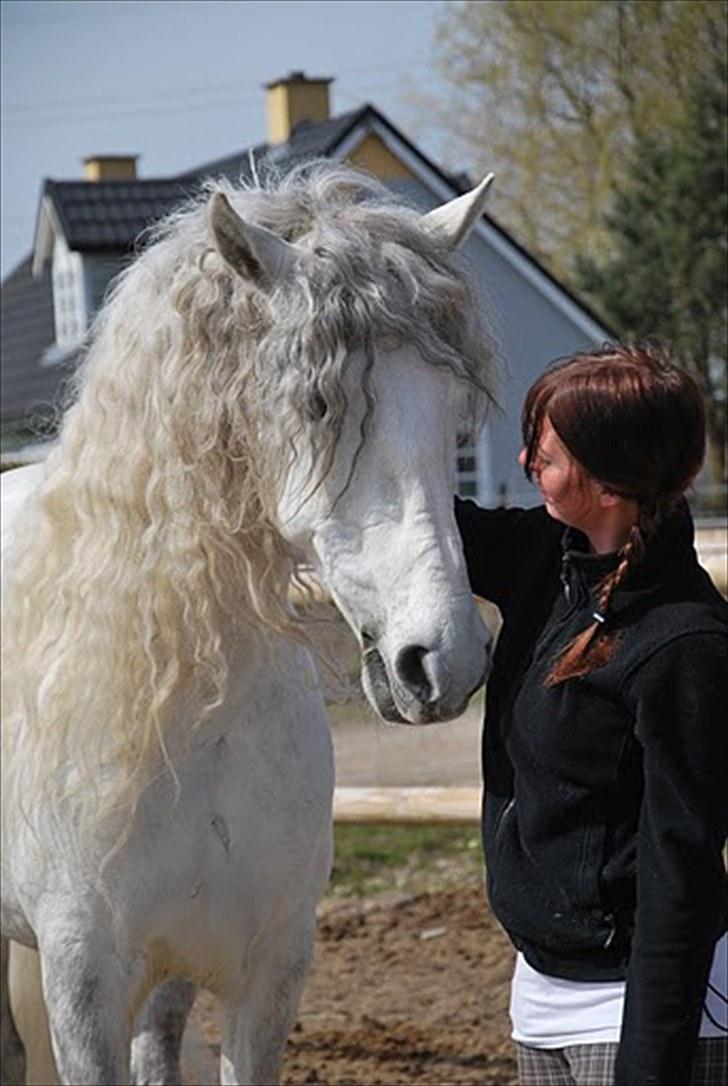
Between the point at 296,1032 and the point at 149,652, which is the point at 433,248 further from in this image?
the point at 296,1032

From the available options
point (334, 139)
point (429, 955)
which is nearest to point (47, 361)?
point (334, 139)

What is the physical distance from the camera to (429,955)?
539 centimetres

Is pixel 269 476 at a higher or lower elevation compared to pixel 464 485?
higher

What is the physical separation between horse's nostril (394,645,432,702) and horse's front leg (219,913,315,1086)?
0.73m

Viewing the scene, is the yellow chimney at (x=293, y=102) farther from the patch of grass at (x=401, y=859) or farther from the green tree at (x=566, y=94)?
the patch of grass at (x=401, y=859)

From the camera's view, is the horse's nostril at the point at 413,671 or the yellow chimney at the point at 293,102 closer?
the horse's nostril at the point at 413,671

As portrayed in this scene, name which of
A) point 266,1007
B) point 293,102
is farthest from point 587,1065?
point 293,102

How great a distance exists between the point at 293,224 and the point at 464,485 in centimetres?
1410

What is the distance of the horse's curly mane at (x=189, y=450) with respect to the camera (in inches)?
92.9

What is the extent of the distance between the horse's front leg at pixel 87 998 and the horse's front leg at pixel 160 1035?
2.07 feet

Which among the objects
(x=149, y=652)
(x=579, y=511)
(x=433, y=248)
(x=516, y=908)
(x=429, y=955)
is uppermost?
(x=433, y=248)

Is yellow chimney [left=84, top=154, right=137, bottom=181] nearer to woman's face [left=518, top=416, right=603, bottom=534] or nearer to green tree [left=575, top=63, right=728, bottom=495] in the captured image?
green tree [left=575, top=63, right=728, bottom=495]

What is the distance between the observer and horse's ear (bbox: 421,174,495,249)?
8.20 feet

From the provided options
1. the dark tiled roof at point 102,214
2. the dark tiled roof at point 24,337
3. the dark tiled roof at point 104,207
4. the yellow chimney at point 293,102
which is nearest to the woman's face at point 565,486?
the dark tiled roof at point 102,214
